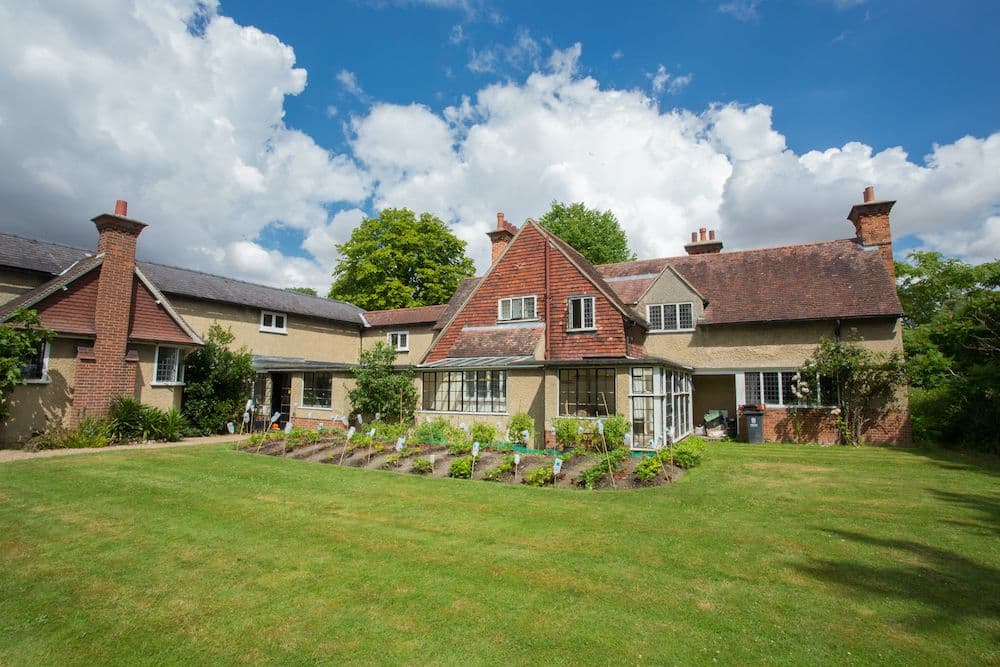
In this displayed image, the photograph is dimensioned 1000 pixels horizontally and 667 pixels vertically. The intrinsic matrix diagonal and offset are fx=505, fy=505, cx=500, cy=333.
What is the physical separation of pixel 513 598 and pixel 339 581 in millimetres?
2009

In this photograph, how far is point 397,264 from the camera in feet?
138

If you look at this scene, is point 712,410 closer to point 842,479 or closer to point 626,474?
point 842,479

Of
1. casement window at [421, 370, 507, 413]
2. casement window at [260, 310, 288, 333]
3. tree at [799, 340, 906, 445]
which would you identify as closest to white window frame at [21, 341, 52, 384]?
casement window at [260, 310, 288, 333]

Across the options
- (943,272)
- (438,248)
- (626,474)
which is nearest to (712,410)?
(626,474)

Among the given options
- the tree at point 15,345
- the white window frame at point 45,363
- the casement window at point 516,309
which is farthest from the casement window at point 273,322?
the casement window at point 516,309

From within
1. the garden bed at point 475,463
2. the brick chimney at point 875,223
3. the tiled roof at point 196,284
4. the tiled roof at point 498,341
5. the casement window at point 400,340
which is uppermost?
the brick chimney at point 875,223

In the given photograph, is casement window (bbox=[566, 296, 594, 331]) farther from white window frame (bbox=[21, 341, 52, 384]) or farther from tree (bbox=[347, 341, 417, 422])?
white window frame (bbox=[21, 341, 52, 384])

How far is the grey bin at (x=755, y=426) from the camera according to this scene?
65.4 ft

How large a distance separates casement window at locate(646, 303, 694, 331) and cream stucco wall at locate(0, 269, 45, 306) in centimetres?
2553

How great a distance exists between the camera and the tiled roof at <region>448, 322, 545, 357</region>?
65.9 feet

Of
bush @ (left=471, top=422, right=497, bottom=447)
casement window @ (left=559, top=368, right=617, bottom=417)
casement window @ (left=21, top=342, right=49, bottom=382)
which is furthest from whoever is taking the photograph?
casement window @ (left=559, top=368, right=617, bottom=417)

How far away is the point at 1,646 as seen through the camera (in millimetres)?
4426

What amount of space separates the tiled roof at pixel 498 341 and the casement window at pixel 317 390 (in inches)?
216

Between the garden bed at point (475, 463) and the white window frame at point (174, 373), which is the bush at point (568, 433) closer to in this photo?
the garden bed at point (475, 463)
